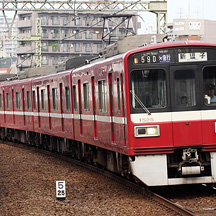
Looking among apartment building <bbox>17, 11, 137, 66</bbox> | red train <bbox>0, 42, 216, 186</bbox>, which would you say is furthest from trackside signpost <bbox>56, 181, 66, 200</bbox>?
apartment building <bbox>17, 11, 137, 66</bbox>

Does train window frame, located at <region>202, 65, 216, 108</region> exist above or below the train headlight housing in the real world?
above

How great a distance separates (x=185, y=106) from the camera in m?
10.1

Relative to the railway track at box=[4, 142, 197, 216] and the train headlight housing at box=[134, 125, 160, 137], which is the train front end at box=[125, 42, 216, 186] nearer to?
the train headlight housing at box=[134, 125, 160, 137]

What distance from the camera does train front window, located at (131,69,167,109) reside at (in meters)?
10.1

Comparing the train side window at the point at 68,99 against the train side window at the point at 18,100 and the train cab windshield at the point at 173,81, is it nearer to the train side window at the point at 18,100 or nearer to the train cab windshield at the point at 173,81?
the train cab windshield at the point at 173,81

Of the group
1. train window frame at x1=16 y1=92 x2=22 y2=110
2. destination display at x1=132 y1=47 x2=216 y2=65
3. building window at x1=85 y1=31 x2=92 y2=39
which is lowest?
train window frame at x1=16 y1=92 x2=22 y2=110

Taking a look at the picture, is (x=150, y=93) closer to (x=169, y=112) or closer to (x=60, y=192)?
(x=169, y=112)

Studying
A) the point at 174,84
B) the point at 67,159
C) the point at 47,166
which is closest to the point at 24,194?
the point at 174,84

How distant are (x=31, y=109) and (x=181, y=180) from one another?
41.6ft

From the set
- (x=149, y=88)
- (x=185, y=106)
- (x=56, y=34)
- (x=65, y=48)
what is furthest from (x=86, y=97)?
(x=56, y=34)

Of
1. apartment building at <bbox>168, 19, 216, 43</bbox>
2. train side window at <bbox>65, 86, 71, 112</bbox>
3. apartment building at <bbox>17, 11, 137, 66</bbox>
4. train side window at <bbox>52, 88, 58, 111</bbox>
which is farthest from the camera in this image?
apartment building at <bbox>168, 19, 216, 43</bbox>

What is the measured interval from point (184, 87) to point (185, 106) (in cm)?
30

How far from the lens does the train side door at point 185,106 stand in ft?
32.7

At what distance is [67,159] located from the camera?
17.6 metres
